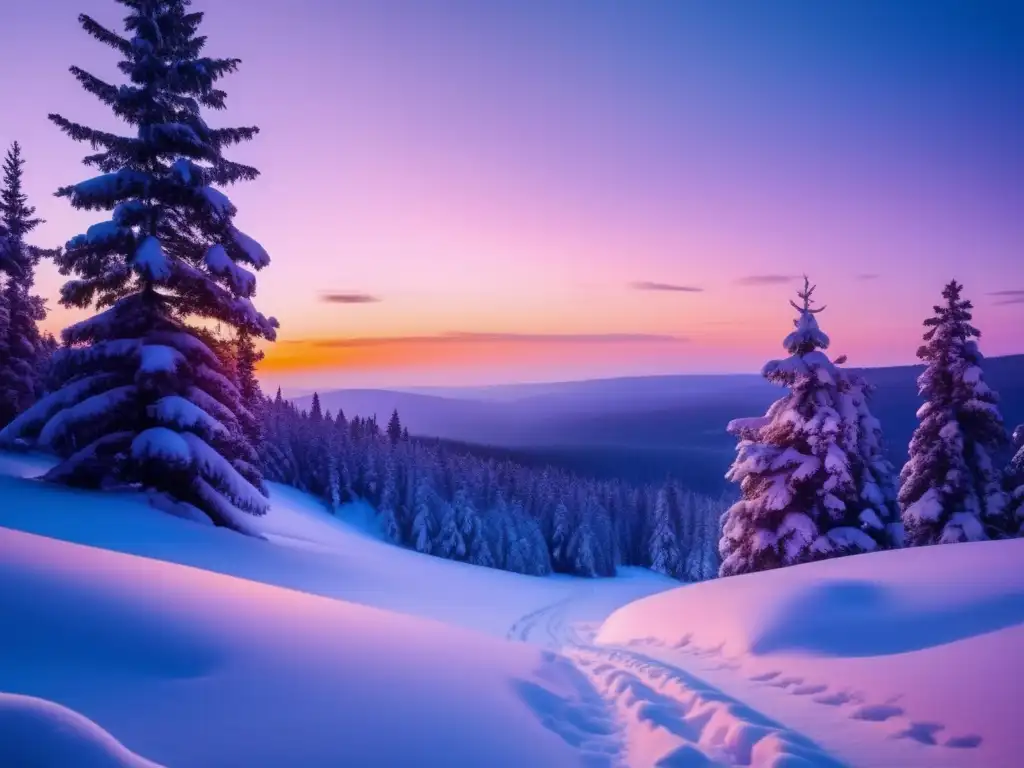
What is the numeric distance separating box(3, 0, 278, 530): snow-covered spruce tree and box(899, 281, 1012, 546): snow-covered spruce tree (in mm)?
21635

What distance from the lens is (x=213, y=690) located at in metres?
4.27

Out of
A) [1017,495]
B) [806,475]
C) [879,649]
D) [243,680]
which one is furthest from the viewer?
[1017,495]

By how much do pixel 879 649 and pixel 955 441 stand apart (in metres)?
16.6

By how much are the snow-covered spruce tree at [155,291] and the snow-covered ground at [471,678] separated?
127 inches

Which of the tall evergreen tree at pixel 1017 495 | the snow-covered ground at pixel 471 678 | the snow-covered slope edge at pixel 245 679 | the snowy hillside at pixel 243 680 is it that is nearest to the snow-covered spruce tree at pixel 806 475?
the tall evergreen tree at pixel 1017 495

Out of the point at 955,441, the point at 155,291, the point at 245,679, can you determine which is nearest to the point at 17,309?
the point at 155,291

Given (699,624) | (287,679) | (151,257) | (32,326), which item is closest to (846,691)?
(699,624)

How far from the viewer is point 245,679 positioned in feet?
14.8

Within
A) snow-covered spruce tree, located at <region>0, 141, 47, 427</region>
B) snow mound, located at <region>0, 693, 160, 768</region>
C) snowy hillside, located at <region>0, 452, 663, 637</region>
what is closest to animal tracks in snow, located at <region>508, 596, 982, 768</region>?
snow mound, located at <region>0, 693, 160, 768</region>

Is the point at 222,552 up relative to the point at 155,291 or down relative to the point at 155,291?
down

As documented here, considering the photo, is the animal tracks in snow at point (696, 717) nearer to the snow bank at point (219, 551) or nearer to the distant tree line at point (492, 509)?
the snow bank at point (219, 551)

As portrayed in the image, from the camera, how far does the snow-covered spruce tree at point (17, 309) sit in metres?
28.8

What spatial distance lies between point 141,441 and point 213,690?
34.6ft

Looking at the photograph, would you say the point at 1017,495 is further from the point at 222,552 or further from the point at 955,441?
the point at 222,552
